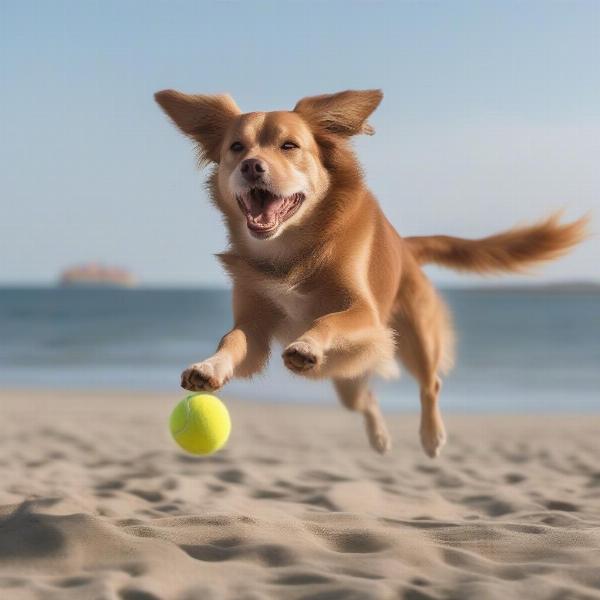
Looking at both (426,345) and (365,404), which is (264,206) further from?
(365,404)

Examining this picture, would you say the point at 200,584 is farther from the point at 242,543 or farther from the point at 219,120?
the point at 219,120

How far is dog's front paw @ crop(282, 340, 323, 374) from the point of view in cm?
310

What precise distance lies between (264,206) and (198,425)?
950mm

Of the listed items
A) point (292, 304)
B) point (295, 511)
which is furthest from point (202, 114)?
point (295, 511)

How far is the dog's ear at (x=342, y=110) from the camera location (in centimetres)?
361

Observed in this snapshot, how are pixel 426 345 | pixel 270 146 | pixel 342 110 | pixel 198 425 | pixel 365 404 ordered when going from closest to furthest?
pixel 270 146, pixel 342 110, pixel 198 425, pixel 426 345, pixel 365 404

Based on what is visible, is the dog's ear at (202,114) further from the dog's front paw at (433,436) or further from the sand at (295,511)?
A: the dog's front paw at (433,436)

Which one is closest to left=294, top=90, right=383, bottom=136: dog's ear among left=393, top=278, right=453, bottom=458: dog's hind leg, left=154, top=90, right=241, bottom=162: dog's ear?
left=154, top=90, right=241, bottom=162: dog's ear

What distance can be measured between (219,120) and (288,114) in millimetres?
336

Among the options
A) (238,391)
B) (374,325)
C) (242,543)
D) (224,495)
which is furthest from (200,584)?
(238,391)

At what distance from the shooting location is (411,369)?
464cm

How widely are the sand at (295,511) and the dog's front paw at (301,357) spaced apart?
2.36ft

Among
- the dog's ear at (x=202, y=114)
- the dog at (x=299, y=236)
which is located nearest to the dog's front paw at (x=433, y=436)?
the dog at (x=299, y=236)

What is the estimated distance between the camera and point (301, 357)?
3111 millimetres
